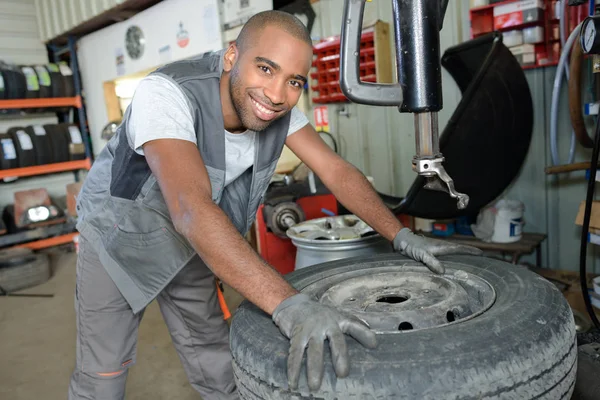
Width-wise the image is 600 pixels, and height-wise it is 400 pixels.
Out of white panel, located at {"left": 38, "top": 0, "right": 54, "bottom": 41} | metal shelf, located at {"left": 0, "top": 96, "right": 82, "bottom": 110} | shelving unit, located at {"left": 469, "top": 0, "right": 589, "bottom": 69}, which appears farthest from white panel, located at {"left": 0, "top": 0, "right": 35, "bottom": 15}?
shelving unit, located at {"left": 469, "top": 0, "right": 589, "bottom": 69}

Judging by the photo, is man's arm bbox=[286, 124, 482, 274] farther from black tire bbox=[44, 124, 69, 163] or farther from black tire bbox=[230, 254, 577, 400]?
black tire bbox=[44, 124, 69, 163]

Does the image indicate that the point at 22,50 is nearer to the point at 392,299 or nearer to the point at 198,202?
the point at 198,202

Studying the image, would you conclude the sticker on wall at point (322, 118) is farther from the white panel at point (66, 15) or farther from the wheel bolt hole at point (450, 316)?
the white panel at point (66, 15)

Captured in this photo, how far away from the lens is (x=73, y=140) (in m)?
5.34

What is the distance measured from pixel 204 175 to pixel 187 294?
739 mm

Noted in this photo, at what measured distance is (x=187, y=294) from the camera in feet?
5.49

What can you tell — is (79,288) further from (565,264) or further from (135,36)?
(135,36)

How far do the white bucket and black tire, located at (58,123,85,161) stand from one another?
4571mm

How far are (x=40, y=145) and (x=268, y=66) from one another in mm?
4696

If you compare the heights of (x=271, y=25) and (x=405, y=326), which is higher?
(x=271, y=25)

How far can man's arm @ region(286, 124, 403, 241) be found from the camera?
140cm

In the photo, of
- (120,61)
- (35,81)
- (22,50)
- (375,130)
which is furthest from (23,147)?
(375,130)

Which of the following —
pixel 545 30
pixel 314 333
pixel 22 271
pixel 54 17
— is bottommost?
pixel 22 271

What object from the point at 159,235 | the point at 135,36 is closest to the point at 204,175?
the point at 159,235
